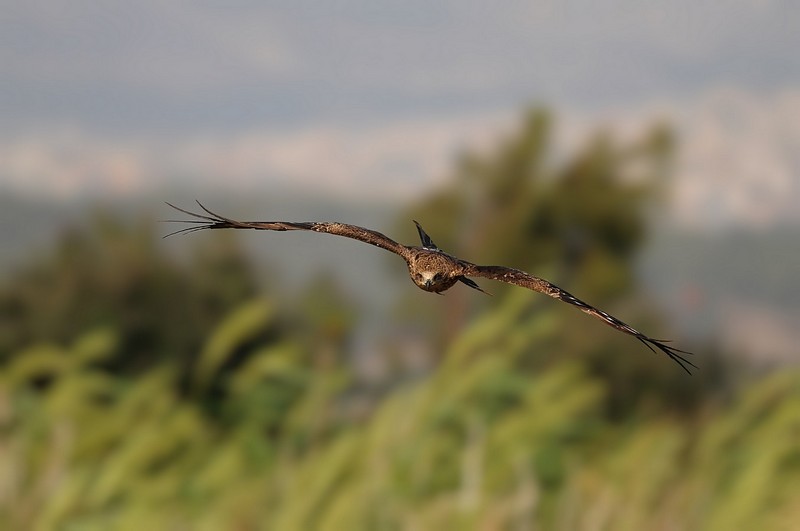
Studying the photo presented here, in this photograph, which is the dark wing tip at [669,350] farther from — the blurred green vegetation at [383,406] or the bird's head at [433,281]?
the blurred green vegetation at [383,406]

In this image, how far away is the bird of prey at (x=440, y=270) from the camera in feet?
0.80

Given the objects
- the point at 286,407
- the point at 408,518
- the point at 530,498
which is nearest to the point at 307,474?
the point at 408,518

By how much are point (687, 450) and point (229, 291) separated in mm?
1416

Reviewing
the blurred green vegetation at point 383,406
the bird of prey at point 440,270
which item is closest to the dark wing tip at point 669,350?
the bird of prey at point 440,270

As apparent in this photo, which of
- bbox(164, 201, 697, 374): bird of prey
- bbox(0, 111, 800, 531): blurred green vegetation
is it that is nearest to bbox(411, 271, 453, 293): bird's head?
bbox(164, 201, 697, 374): bird of prey

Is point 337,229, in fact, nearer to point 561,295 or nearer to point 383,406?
point 561,295

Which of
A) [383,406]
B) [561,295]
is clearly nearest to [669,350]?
[561,295]

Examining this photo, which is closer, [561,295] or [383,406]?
[561,295]

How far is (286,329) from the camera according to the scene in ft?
9.41

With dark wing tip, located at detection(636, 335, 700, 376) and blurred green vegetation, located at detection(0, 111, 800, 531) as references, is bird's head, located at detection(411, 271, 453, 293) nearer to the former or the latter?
dark wing tip, located at detection(636, 335, 700, 376)

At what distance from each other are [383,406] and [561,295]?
1.99 metres

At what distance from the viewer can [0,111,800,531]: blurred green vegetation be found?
2076 millimetres

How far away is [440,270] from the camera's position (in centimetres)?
27

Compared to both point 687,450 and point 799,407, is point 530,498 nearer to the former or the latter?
point 799,407
